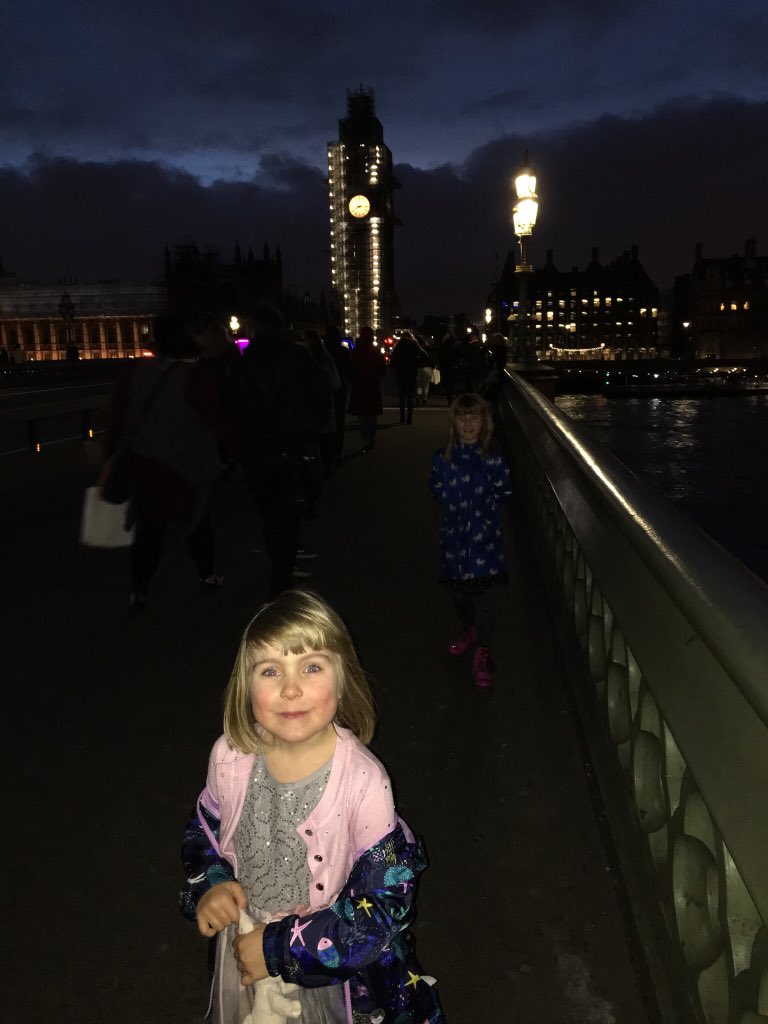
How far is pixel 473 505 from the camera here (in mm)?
4344

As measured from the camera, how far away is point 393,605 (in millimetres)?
5605

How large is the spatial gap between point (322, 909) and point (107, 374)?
45048mm

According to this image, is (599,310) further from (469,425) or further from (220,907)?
(220,907)

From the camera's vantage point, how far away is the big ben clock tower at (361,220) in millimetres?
115250

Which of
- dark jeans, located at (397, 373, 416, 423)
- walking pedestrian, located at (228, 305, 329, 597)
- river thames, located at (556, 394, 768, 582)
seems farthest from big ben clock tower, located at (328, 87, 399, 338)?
walking pedestrian, located at (228, 305, 329, 597)

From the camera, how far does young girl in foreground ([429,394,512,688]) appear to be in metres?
4.33

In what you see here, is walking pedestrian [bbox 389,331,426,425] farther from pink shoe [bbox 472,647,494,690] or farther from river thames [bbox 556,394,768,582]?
pink shoe [bbox 472,647,494,690]

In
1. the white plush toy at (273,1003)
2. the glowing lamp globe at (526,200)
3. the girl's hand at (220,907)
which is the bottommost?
the white plush toy at (273,1003)

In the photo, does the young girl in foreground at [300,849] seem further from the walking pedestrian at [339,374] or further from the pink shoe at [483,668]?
the walking pedestrian at [339,374]

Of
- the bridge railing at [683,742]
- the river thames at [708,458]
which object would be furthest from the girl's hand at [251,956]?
the river thames at [708,458]

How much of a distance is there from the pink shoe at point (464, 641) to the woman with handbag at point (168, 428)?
70.8 inches

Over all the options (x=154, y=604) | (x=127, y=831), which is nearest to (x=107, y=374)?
(x=154, y=604)

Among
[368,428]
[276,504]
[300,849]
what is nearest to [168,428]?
[276,504]

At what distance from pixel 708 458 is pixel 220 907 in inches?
407
